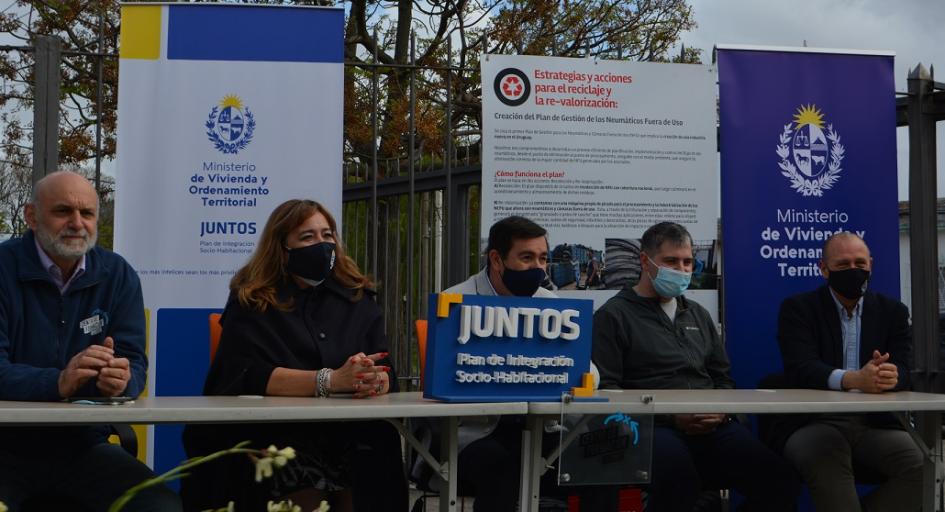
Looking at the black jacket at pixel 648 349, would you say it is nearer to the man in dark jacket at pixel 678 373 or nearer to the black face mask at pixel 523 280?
the man in dark jacket at pixel 678 373

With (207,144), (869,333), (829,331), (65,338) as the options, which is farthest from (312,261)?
(869,333)

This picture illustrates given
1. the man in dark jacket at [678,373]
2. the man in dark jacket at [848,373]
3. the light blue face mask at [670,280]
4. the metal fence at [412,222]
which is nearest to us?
the man in dark jacket at [678,373]

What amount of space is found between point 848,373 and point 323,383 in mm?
2177

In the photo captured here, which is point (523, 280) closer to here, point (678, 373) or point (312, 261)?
point (678, 373)

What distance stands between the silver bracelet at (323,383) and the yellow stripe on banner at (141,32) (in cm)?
235

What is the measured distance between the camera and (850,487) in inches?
175

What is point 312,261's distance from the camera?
12.9ft

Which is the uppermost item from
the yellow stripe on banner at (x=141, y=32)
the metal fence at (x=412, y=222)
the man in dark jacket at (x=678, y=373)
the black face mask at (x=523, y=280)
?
the yellow stripe on banner at (x=141, y=32)

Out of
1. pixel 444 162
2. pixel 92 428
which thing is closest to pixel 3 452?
pixel 92 428

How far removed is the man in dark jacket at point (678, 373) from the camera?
4312 millimetres

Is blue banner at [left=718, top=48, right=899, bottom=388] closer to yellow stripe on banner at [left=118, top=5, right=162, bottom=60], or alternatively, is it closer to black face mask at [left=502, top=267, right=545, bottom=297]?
black face mask at [left=502, top=267, right=545, bottom=297]

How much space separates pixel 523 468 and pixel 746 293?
261cm

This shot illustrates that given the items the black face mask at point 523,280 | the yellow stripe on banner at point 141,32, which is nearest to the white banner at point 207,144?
the yellow stripe on banner at point 141,32

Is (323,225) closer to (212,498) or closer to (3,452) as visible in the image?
(212,498)
